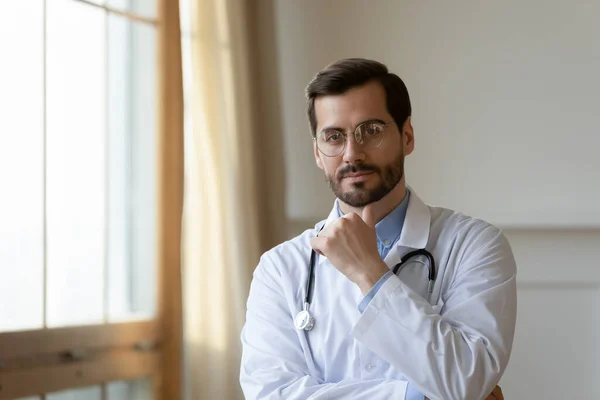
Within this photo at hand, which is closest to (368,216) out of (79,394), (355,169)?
(355,169)

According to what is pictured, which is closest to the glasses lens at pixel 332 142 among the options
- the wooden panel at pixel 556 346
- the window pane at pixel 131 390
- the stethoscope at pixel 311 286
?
the stethoscope at pixel 311 286

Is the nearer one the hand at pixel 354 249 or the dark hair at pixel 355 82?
the hand at pixel 354 249

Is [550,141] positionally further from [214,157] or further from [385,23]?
[214,157]

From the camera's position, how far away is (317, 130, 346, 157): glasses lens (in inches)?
76.4

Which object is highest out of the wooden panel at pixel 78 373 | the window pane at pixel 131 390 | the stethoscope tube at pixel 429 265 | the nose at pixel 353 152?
the nose at pixel 353 152

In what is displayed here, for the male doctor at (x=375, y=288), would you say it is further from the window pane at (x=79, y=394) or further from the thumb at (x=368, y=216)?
the window pane at (x=79, y=394)

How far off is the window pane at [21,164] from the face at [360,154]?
76cm

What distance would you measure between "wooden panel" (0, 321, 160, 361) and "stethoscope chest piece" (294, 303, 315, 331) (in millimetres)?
694

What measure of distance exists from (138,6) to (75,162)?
1.83ft

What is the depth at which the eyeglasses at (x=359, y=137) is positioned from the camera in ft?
6.33

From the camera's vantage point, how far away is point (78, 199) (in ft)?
7.55

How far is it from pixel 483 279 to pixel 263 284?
1.83 ft

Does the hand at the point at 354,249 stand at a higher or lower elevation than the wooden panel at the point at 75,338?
higher

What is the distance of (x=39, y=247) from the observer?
215 cm
